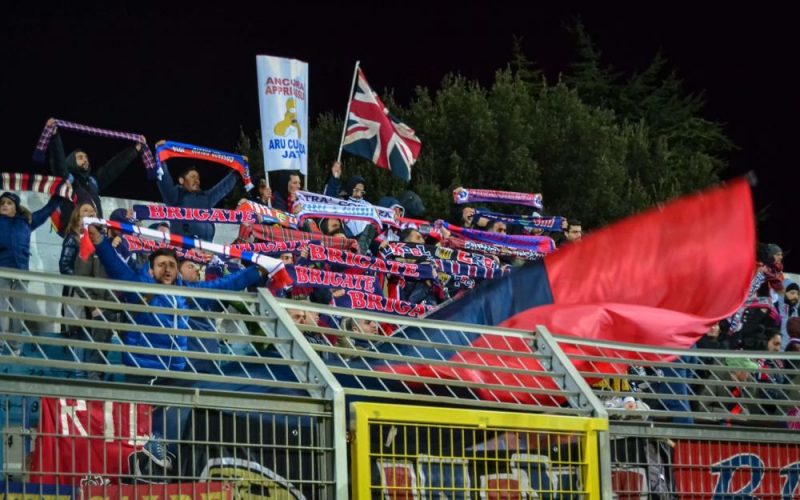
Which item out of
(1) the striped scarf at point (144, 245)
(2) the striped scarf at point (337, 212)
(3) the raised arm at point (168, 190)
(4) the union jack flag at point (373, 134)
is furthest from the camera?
(4) the union jack flag at point (373, 134)

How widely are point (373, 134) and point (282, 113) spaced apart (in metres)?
4.28

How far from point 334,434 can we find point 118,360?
515 centimetres

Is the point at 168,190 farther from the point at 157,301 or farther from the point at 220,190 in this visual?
the point at 157,301

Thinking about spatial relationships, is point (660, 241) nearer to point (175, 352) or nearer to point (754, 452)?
point (754, 452)

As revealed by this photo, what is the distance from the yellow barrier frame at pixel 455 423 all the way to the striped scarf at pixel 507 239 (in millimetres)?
10279

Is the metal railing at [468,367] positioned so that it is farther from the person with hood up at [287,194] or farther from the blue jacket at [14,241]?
the person with hood up at [287,194]

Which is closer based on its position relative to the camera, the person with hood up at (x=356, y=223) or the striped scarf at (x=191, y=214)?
the striped scarf at (x=191, y=214)

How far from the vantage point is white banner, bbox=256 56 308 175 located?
54.5ft


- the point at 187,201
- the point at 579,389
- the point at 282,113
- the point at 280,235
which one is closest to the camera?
the point at 579,389

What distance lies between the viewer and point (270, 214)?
48.8 feet

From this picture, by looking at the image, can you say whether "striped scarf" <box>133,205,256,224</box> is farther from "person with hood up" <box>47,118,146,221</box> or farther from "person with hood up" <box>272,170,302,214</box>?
"person with hood up" <box>272,170,302,214</box>

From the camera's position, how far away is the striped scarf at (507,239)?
17047 mm

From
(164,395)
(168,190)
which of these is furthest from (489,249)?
(164,395)

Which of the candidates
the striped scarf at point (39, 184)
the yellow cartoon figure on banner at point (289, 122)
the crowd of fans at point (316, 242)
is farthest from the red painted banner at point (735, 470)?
the yellow cartoon figure on banner at point (289, 122)
